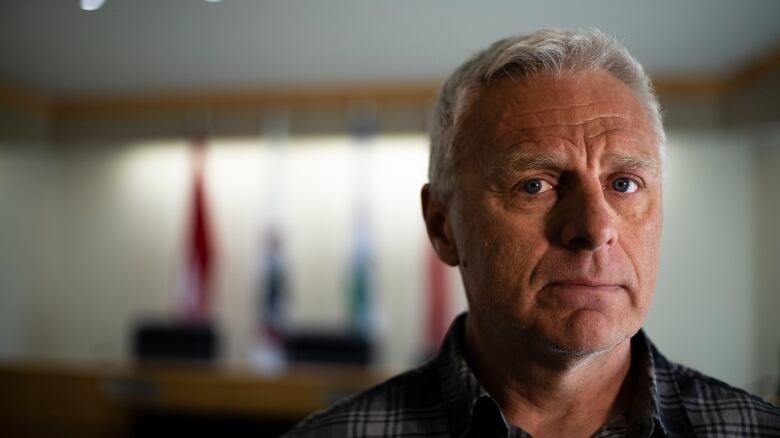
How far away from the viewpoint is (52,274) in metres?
6.50


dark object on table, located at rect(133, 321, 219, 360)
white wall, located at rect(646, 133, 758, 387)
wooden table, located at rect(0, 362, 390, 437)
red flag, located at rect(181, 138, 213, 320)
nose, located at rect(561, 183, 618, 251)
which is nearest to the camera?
nose, located at rect(561, 183, 618, 251)

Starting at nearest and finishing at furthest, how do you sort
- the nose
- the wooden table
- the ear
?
the nose
the ear
the wooden table

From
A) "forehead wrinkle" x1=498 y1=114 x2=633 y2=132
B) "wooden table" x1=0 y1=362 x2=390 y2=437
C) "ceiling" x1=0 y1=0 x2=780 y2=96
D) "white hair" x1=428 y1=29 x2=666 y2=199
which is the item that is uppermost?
"ceiling" x1=0 y1=0 x2=780 y2=96

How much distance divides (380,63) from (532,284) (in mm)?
4398

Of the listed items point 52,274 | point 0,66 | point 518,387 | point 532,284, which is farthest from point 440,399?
point 52,274

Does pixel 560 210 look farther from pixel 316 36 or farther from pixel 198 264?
pixel 198 264

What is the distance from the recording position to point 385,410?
1089mm

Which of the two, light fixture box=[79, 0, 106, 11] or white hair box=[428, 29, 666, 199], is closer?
white hair box=[428, 29, 666, 199]

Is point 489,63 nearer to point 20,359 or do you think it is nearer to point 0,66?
point 0,66

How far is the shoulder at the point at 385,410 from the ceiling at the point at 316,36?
0.65 metres

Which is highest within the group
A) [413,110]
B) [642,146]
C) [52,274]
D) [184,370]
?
[413,110]

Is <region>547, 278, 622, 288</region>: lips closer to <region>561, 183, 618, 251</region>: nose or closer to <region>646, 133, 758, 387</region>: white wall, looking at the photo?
<region>561, 183, 618, 251</region>: nose

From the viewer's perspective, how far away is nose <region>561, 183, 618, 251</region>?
2.83 ft

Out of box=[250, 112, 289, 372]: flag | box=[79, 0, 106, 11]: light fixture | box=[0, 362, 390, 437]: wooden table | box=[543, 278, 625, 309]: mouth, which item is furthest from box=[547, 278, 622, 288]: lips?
box=[250, 112, 289, 372]: flag
